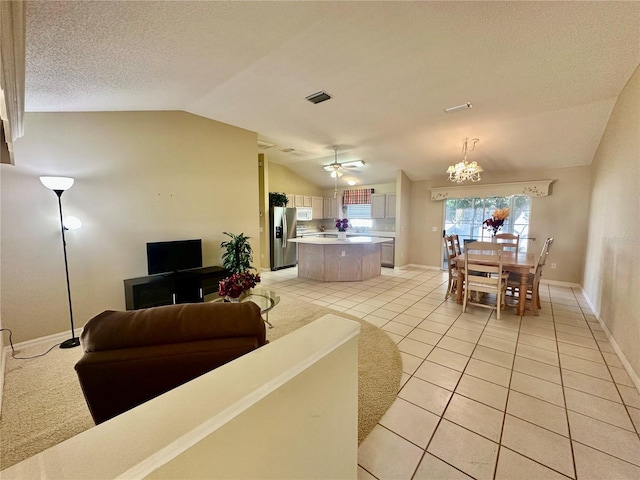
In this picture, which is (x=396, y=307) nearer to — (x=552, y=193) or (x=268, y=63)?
(x=268, y=63)

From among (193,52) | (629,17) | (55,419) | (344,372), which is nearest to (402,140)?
(629,17)

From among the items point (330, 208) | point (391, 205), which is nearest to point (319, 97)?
point (391, 205)

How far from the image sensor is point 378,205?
24.4 feet

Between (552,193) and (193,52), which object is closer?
(193,52)

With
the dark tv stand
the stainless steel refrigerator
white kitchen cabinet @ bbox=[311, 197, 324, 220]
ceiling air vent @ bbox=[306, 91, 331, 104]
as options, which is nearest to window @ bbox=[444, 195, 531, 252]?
white kitchen cabinet @ bbox=[311, 197, 324, 220]

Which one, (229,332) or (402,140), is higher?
(402,140)

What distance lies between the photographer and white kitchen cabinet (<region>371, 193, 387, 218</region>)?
7336 mm

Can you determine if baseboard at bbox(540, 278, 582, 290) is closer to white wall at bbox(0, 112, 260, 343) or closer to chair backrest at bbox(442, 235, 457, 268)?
chair backrest at bbox(442, 235, 457, 268)

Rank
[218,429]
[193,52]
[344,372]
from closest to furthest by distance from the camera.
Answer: [218,429] → [344,372] → [193,52]

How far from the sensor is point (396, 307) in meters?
3.92

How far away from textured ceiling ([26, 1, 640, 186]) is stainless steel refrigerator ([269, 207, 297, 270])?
2578 millimetres

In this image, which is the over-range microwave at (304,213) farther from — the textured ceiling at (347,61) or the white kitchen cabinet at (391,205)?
the textured ceiling at (347,61)

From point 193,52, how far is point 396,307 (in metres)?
3.84

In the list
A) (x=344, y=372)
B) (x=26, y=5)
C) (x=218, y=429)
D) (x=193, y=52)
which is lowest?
(x=344, y=372)
